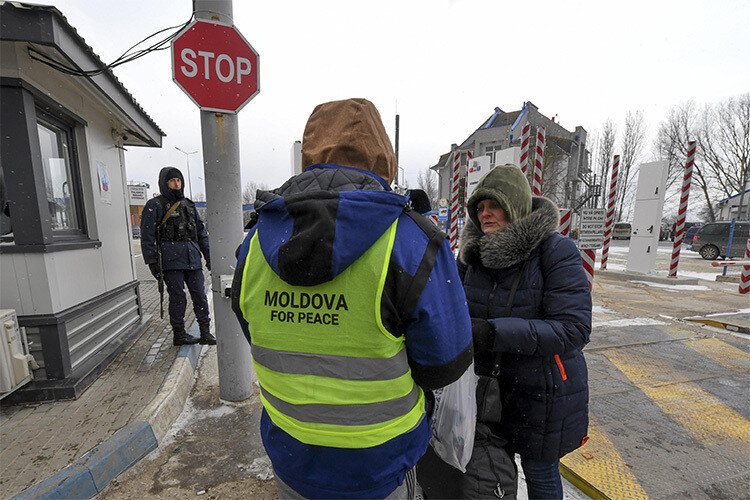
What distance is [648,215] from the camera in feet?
33.7

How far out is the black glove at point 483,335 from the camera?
60.7 inches

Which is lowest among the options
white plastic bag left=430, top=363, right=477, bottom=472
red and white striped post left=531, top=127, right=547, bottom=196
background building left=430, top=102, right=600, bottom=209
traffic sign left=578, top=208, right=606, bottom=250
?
white plastic bag left=430, top=363, right=477, bottom=472

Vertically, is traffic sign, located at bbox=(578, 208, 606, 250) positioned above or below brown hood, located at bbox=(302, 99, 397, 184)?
below

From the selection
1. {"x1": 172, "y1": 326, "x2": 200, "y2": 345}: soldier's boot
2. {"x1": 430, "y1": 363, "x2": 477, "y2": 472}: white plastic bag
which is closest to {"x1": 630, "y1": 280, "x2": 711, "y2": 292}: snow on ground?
{"x1": 430, "y1": 363, "x2": 477, "y2": 472}: white plastic bag

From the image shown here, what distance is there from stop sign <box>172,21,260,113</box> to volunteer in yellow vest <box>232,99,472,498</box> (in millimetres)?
2093

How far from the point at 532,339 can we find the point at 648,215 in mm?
11646

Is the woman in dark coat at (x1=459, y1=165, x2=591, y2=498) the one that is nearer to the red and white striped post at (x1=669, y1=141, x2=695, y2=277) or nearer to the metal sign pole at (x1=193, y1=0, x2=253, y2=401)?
the metal sign pole at (x1=193, y1=0, x2=253, y2=401)

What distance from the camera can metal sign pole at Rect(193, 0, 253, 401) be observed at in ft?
9.44

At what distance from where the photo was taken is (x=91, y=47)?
10.1 feet

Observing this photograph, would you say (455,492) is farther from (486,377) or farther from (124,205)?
(124,205)

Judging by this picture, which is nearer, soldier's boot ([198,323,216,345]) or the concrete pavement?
the concrete pavement

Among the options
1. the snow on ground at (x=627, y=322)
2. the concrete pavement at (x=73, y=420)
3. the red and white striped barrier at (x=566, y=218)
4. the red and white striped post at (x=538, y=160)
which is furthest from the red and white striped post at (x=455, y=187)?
the concrete pavement at (x=73, y=420)

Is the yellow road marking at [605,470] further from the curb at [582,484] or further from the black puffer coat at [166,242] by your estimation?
the black puffer coat at [166,242]

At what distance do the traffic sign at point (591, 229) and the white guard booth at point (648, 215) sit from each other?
7.00 m
